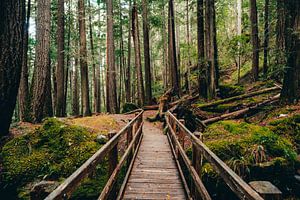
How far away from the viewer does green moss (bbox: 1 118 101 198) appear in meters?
6.30

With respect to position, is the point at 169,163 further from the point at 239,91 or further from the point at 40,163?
the point at 239,91

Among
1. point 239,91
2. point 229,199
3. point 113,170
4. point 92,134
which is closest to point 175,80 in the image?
point 239,91

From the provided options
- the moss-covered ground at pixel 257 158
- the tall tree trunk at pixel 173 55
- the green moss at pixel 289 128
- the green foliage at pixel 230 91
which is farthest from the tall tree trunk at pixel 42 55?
the tall tree trunk at pixel 173 55

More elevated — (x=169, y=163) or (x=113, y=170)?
(x=113, y=170)

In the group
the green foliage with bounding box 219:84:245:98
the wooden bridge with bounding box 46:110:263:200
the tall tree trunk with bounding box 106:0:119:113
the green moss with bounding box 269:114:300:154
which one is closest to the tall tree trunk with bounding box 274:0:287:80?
the green moss with bounding box 269:114:300:154

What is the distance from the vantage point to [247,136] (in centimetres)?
727

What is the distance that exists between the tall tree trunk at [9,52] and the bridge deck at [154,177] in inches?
159

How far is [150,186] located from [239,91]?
10.9m

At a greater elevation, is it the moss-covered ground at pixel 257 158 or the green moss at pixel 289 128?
the green moss at pixel 289 128

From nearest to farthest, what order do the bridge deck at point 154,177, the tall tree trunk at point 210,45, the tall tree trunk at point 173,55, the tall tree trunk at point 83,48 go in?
the bridge deck at point 154,177 → the tall tree trunk at point 210,45 → the tall tree trunk at point 83,48 → the tall tree trunk at point 173,55

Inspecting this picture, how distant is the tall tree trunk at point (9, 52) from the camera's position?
7.20 meters

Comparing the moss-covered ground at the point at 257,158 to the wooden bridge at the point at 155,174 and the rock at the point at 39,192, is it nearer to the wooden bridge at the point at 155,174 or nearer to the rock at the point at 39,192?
the wooden bridge at the point at 155,174

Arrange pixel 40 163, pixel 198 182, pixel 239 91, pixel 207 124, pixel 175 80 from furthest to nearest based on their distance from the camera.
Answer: pixel 175 80
pixel 239 91
pixel 207 124
pixel 40 163
pixel 198 182

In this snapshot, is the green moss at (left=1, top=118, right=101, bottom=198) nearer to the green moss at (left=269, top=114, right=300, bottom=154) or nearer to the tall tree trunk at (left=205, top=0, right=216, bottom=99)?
the green moss at (left=269, top=114, right=300, bottom=154)
